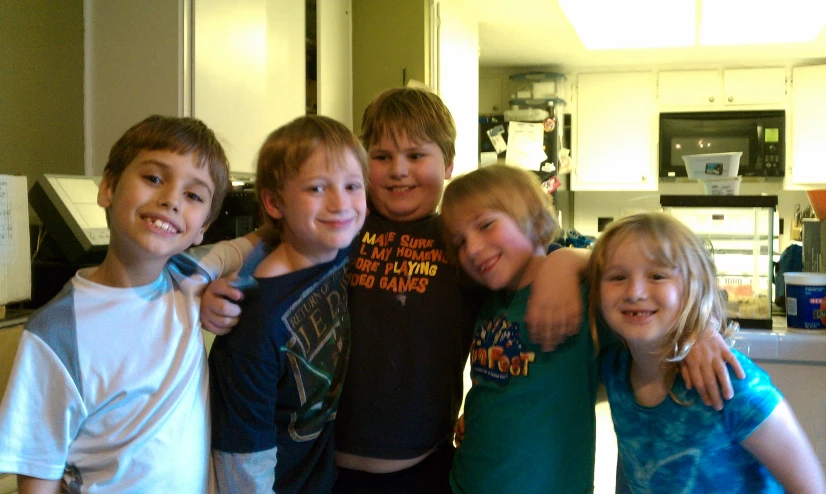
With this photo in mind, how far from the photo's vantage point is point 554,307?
3.18ft

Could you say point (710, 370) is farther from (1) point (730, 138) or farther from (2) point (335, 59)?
(1) point (730, 138)

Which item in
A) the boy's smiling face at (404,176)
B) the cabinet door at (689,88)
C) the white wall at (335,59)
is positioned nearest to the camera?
the boy's smiling face at (404,176)

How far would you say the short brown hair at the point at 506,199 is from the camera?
1075mm

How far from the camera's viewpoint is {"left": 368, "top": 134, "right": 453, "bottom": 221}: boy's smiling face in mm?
1131

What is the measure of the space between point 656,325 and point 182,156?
0.73 metres

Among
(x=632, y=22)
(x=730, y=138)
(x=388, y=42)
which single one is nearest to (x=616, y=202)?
(x=730, y=138)

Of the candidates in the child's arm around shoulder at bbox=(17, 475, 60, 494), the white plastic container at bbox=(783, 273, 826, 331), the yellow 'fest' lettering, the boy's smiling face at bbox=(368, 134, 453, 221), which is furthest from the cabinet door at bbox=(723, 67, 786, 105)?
the child's arm around shoulder at bbox=(17, 475, 60, 494)

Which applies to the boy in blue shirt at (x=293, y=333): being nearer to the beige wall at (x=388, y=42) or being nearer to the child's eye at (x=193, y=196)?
the child's eye at (x=193, y=196)

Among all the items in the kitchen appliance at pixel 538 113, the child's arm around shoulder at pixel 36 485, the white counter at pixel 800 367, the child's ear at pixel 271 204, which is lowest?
the white counter at pixel 800 367

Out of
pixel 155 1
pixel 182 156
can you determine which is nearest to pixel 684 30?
pixel 155 1

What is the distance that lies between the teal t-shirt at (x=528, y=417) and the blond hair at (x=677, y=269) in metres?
0.10

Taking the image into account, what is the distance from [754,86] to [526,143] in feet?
5.51

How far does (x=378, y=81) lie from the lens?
300cm

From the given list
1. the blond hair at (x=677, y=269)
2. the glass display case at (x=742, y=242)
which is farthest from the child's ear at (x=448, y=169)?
the glass display case at (x=742, y=242)
